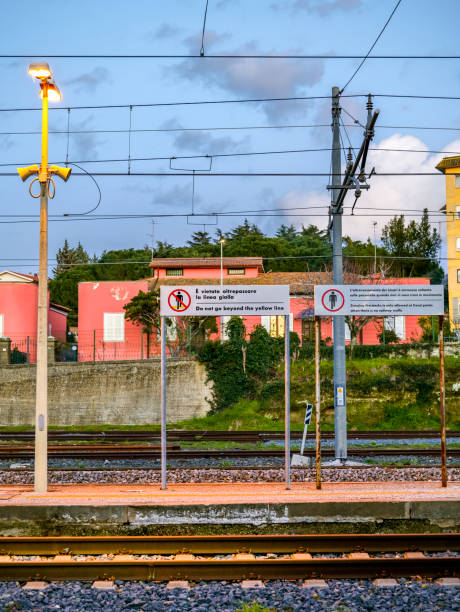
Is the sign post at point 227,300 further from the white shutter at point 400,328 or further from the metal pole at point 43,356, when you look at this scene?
the white shutter at point 400,328

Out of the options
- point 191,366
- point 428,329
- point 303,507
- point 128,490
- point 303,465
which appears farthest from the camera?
point 428,329

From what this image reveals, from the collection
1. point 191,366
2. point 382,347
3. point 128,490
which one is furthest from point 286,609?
point 382,347

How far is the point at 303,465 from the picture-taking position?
17.2 metres

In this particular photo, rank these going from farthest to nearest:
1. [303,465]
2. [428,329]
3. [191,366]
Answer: [428,329] < [191,366] < [303,465]

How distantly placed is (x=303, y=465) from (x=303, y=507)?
6.82 meters

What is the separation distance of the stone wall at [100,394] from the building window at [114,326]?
784 centimetres

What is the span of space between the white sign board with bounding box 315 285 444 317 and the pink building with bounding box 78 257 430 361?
24.8 m

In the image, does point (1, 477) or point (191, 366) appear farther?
point (191, 366)

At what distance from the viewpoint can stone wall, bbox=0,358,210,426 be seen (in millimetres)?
34062

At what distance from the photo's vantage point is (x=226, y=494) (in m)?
11.7

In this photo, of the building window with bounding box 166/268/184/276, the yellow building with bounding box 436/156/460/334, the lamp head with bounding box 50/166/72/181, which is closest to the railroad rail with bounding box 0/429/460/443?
the lamp head with bounding box 50/166/72/181

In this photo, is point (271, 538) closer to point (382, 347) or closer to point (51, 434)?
point (51, 434)

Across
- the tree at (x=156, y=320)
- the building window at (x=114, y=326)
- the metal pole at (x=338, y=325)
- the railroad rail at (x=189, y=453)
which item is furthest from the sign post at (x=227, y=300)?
the building window at (x=114, y=326)

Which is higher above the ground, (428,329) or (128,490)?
(428,329)
